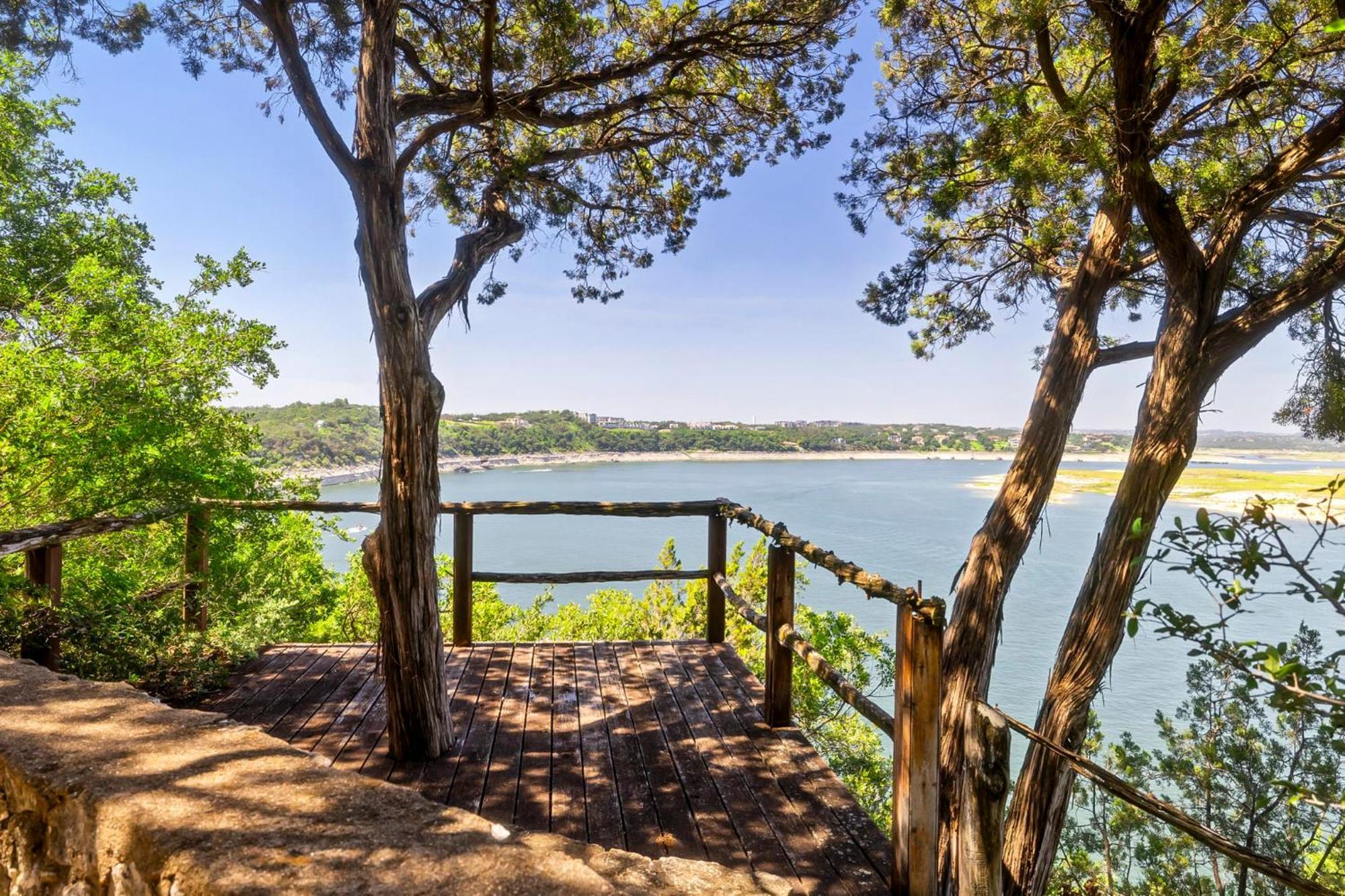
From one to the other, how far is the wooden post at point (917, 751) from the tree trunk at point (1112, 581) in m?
2.23

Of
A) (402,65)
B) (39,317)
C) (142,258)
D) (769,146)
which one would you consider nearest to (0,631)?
(39,317)

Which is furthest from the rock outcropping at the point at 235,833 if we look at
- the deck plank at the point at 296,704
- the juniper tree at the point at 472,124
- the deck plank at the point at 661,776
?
the deck plank at the point at 296,704

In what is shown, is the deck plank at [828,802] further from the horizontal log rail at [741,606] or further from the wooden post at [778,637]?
the horizontal log rail at [741,606]

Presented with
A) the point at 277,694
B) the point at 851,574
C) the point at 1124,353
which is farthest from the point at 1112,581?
the point at 277,694

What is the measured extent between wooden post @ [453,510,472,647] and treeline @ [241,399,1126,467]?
780 centimetres

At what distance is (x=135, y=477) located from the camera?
11.8 feet

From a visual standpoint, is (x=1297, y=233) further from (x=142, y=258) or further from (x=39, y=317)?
(x=142, y=258)

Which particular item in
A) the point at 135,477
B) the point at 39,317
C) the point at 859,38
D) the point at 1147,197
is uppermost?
the point at 859,38

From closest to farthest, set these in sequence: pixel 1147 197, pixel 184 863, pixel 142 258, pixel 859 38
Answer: pixel 184 863
pixel 1147 197
pixel 859 38
pixel 142 258

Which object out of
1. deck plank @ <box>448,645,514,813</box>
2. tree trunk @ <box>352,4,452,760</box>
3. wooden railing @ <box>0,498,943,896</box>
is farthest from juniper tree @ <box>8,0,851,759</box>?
wooden railing @ <box>0,498,943,896</box>

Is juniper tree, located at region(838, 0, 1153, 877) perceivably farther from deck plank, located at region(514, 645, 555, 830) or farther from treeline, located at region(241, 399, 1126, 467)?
treeline, located at region(241, 399, 1126, 467)

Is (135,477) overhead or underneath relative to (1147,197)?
underneath

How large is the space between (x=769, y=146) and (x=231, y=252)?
19.9 feet

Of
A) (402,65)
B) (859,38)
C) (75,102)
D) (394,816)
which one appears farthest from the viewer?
(75,102)
